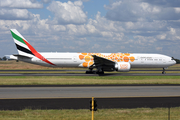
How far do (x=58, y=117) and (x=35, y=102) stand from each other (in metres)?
4.43

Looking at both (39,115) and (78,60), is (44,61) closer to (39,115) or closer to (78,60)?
(78,60)

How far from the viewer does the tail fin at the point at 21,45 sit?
39.6 m

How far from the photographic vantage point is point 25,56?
127ft

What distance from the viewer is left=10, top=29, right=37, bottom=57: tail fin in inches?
1559

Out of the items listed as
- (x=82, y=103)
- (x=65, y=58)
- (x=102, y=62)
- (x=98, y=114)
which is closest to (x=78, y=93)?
(x=82, y=103)

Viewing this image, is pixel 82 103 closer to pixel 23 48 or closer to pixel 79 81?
pixel 79 81

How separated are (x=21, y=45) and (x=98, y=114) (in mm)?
32262

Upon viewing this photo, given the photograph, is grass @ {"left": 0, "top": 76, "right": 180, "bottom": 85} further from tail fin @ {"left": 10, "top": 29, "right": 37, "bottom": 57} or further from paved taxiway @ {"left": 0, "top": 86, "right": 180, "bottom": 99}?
tail fin @ {"left": 10, "top": 29, "right": 37, "bottom": 57}

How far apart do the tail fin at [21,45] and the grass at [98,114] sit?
29.3 meters

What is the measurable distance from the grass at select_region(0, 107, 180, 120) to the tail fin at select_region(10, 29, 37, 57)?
29.3 meters

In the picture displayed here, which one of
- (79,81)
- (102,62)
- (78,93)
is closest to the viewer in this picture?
(78,93)

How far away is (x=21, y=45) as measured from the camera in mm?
39688

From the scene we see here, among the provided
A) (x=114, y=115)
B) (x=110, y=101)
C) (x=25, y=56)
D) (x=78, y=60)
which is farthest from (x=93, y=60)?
(x=114, y=115)

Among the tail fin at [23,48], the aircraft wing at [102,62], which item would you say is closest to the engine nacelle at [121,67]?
the aircraft wing at [102,62]
